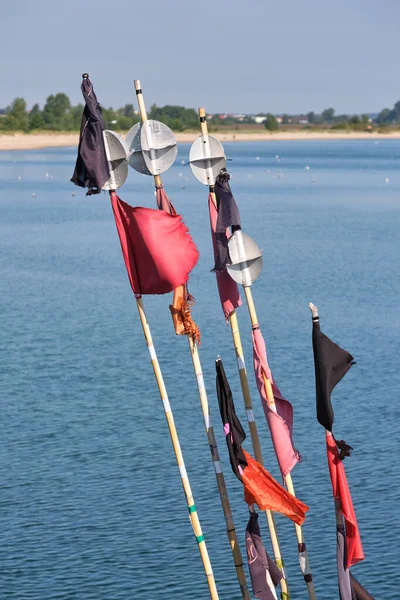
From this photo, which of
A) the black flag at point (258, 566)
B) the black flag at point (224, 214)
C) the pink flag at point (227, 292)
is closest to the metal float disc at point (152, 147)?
the black flag at point (224, 214)

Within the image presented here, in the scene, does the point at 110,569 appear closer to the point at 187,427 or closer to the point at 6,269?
the point at 187,427

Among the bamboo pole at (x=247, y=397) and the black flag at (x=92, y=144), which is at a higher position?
the black flag at (x=92, y=144)

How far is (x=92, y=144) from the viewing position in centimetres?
1457

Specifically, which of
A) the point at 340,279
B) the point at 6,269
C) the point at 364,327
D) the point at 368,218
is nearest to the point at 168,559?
the point at 364,327

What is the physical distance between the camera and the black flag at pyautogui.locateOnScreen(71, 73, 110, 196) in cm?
1451

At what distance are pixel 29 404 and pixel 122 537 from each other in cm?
949

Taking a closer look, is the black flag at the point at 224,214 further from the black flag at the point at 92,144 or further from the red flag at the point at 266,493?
the red flag at the point at 266,493

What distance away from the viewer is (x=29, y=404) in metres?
30.7

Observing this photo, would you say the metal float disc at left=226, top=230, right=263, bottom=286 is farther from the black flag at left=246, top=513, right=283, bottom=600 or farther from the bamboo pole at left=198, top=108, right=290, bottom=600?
the black flag at left=246, top=513, right=283, bottom=600

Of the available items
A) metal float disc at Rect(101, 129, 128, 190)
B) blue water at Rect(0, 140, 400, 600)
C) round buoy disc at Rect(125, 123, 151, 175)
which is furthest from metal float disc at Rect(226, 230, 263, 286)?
blue water at Rect(0, 140, 400, 600)

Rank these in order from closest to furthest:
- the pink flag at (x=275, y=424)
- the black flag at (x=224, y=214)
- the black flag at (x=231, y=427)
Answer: the black flag at (x=231, y=427)
the pink flag at (x=275, y=424)
the black flag at (x=224, y=214)

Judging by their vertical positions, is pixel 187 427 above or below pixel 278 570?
below

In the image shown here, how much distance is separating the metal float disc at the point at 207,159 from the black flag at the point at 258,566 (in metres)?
4.49

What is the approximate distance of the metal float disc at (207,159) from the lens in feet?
49.3
